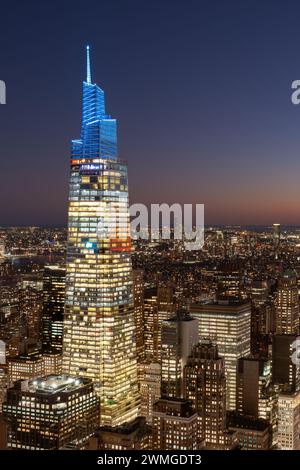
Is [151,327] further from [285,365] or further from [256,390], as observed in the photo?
[256,390]

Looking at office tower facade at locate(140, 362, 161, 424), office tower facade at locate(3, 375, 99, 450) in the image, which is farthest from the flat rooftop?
office tower facade at locate(140, 362, 161, 424)

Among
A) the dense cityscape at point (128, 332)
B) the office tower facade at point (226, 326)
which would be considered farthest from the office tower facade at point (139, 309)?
the office tower facade at point (226, 326)

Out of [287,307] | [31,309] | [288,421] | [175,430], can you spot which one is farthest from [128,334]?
[287,307]

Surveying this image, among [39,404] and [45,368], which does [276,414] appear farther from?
[45,368]

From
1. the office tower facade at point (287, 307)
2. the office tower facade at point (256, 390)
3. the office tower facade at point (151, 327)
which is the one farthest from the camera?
the office tower facade at point (287, 307)

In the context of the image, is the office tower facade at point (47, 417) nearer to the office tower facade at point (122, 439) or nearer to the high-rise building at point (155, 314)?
the office tower facade at point (122, 439)

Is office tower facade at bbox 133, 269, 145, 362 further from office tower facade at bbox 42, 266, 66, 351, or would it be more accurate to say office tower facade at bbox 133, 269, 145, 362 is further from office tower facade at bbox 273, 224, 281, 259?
office tower facade at bbox 273, 224, 281, 259

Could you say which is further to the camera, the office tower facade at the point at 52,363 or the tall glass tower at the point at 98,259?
the office tower facade at the point at 52,363
